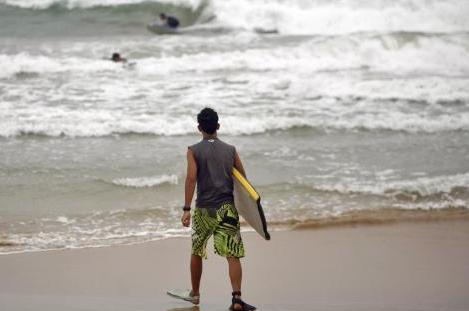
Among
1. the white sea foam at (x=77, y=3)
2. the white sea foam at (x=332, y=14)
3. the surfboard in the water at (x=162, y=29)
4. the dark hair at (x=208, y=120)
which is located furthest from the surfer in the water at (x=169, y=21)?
the dark hair at (x=208, y=120)

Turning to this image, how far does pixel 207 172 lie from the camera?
544 cm

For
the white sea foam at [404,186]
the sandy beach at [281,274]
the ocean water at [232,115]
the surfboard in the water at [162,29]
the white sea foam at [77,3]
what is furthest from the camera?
the white sea foam at [77,3]

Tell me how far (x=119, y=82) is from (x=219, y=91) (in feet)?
6.39

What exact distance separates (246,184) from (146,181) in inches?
166

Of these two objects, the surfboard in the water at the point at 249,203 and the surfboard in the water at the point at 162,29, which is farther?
the surfboard in the water at the point at 162,29

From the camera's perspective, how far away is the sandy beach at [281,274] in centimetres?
588

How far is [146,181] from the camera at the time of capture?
9.42 meters

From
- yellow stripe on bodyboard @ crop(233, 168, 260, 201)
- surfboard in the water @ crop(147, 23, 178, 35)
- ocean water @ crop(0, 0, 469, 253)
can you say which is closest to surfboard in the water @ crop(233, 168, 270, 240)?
yellow stripe on bodyboard @ crop(233, 168, 260, 201)

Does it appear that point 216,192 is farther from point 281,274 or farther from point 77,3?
point 77,3

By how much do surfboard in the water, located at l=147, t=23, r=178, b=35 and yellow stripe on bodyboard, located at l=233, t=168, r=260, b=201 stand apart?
55.8ft

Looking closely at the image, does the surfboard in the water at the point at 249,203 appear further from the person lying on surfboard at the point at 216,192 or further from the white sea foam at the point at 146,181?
the white sea foam at the point at 146,181

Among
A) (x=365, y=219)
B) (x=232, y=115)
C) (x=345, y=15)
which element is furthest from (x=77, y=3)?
(x=365, y=219)

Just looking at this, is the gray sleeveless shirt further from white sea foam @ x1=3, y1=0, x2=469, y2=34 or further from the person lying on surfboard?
white sea foam @ x1=3, y1=0, x2=469, y2=34

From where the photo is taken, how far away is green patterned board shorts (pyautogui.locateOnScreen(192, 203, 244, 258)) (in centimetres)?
541
